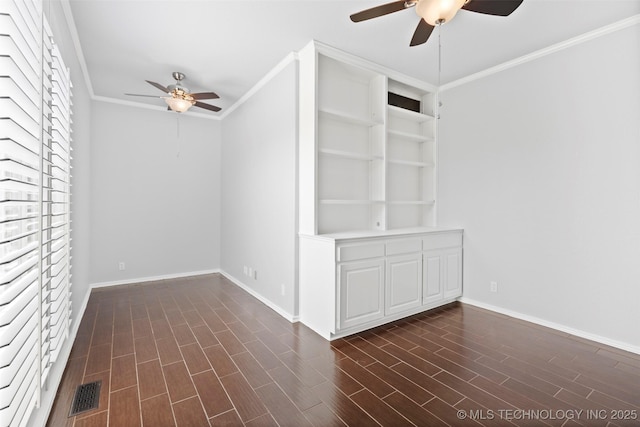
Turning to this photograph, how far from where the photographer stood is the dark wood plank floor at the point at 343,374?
1829 mm

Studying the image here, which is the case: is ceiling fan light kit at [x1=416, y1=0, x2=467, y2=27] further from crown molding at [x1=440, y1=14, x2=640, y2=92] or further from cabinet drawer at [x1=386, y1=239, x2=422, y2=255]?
cabinet drawer at [x1=386, y1=239, x2=422, y2=255]

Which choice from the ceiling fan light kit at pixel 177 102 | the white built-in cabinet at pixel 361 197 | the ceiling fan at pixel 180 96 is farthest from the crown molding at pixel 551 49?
the ceiling fan light kit at pixel 177 102

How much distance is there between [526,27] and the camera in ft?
9.02

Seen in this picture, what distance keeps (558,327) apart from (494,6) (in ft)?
9.72

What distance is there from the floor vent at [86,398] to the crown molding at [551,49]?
471 centimetres

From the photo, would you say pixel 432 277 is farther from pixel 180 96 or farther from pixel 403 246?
pixel 180 96

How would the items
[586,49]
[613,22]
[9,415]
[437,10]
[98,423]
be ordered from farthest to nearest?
[586,49] → [613,22] → [437,10] → [98,423] → [9,415]

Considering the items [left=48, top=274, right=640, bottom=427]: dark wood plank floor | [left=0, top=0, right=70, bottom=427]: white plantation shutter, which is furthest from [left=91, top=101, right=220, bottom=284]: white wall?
[left=0, top=0, right=70, bottom=427]: white plantation shutter

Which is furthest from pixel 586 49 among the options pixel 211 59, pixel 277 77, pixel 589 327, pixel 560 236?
pixel 211 59

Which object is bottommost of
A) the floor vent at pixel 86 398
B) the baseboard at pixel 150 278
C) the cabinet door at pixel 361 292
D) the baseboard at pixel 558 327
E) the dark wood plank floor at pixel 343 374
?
the floor vent at pixel 86 398

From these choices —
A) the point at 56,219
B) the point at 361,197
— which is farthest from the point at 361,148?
the point at 56,219

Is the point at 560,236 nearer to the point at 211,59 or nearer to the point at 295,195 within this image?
the point at 295,195

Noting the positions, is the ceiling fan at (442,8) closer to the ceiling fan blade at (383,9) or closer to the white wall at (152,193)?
the ceiling fan blade at (383,9)

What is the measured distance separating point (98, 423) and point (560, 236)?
399 centimetres
